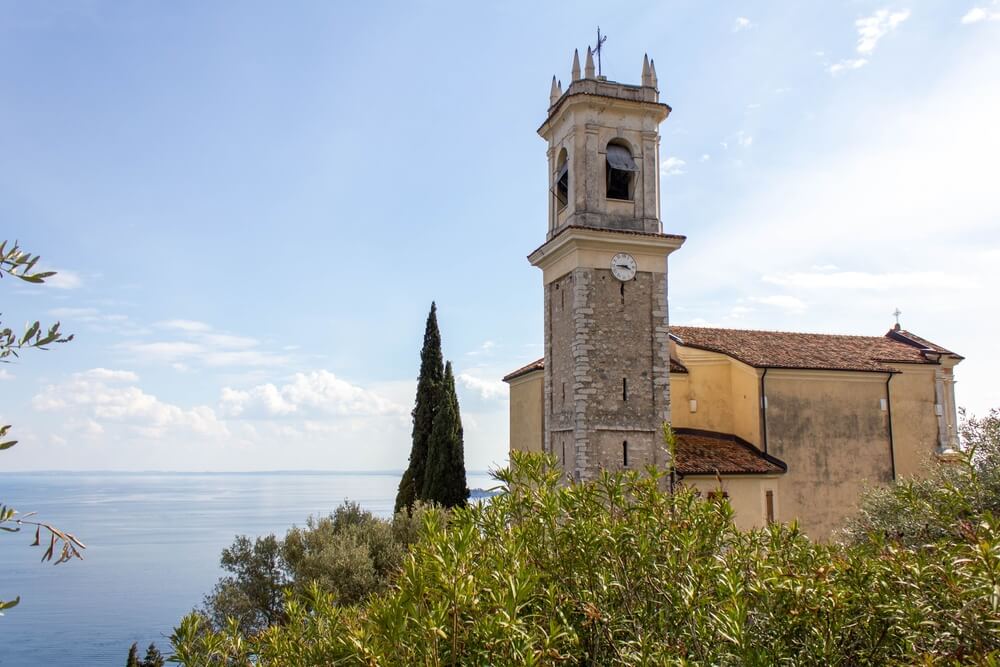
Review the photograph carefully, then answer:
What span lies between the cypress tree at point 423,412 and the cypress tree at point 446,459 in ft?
1.68

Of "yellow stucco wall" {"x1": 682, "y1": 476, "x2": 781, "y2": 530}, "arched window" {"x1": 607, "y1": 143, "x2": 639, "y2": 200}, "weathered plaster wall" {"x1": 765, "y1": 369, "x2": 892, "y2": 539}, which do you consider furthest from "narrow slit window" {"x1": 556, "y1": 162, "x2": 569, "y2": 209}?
"yellow stucco wall" {"x1": 682, "y1": 476, "x2": 781, "y2": 530}

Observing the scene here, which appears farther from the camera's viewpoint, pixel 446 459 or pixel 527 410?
pixel 527 410

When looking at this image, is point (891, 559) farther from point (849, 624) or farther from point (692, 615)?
point (692, 615)

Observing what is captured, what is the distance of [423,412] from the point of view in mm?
27406

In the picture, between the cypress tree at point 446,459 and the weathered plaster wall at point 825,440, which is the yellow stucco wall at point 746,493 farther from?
the cypress tree at point 446,459

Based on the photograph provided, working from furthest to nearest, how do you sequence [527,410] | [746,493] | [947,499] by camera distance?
[527,410]
[746,493]
[947,499]

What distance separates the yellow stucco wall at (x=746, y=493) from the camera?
786 inches

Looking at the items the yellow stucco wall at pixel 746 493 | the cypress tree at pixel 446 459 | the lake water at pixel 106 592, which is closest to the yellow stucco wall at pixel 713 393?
the yellow stucco wall at pixel 746 493

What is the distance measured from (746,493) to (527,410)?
840cm

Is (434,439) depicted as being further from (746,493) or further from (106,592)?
(106,592)

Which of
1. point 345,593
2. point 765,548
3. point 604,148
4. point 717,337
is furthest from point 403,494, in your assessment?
point 765,548

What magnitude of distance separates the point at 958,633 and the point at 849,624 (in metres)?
0.50

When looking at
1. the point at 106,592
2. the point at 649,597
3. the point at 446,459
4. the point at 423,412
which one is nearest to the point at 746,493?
the point at 446,459

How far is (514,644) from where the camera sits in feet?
11.7
